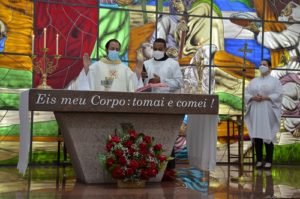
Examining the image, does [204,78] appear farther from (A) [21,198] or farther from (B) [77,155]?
(A) [21,198]

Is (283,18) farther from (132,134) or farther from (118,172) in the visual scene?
(118,172)

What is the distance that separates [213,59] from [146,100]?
4.37 metres

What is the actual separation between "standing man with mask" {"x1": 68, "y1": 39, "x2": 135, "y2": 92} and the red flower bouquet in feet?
3.12

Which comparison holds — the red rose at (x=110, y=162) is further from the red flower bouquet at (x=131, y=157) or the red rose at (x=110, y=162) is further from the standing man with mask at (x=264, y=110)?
the standing man with mask at (x=264, y=110)

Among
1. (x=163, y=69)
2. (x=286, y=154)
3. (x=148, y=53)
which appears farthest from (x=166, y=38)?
(x=286, y=154)

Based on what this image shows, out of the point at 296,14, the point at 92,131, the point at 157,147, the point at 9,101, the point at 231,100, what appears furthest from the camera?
the point at 296,14

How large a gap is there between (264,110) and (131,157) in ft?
13.6

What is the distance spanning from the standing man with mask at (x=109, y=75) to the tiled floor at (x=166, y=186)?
124cm

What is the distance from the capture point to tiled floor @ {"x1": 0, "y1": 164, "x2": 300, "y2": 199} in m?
6.01

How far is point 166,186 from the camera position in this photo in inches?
266

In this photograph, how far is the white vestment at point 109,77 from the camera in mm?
7246

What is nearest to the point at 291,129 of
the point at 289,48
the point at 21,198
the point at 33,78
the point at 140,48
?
the point at 289,48

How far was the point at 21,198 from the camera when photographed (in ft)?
18.6

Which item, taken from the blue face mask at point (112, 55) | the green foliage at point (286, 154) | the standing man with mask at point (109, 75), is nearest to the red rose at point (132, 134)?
the standing man with mask at point (109, 75)
